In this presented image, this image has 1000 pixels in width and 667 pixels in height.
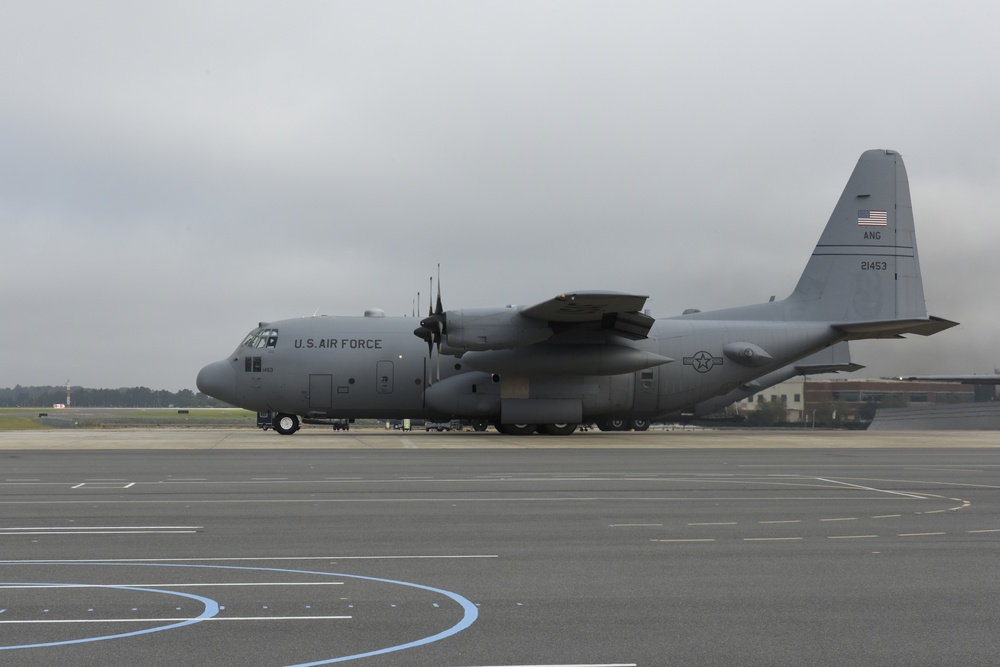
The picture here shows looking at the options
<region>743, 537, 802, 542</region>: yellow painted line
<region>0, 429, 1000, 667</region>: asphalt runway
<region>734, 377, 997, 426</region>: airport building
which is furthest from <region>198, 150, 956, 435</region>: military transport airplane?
<region>743, 537, 802, 542</region>: yellow painted line

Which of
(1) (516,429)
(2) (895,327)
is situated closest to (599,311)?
(1) (516,429)

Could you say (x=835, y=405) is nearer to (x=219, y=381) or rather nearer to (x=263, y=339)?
(x=263, y=339)

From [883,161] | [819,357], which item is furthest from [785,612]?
[819,357]

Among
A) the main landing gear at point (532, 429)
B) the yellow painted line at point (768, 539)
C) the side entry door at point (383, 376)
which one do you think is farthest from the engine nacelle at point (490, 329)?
the yellow painted line at point (768, 539)

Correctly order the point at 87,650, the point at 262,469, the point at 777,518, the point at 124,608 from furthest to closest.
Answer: the point at 262,469, the point at 777,518, the point at 124,608, the point at 87,650

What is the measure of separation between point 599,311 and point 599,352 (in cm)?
Answer: 313

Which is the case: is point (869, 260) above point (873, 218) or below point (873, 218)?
below

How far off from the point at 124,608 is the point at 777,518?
30.4ft

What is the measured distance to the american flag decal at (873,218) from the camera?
40250 mm

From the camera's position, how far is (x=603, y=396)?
38.7 metres

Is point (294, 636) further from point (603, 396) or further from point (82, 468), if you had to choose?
point (603, 396)

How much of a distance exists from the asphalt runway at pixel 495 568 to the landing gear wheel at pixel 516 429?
65.5 ft

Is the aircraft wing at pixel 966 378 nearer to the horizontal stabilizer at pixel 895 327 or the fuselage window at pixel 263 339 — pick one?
the horizontal stabilizer at pixel 895 327

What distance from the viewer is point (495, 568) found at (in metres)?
9.49
